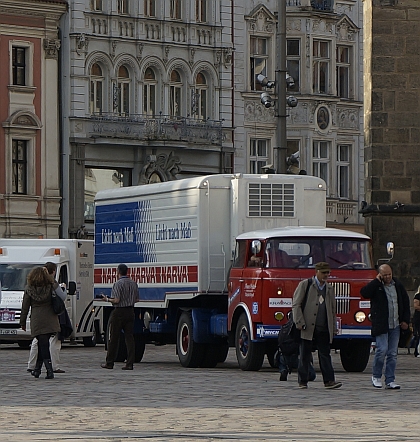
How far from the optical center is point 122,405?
17141mm

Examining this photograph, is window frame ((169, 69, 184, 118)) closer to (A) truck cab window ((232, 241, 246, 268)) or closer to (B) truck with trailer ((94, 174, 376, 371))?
(B) truck with trailer ((94, 174, 376, 371))

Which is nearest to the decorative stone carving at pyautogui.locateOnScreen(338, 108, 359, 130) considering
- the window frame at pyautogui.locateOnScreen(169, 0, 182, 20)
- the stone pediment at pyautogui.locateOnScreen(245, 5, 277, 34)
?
the stone pediment at pyautogui.locateOnScreen(245, 5, 277, 34)

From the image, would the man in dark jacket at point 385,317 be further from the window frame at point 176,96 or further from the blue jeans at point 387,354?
the window frame at point 176,96

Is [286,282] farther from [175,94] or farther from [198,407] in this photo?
[175,94]

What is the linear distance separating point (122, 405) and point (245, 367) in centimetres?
789

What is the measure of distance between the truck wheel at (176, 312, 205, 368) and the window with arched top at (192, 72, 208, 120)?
31.5 meters

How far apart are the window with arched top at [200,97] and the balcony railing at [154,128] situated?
43cm

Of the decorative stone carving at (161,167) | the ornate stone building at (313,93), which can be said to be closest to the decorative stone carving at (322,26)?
the ornate stone building at (313,93)

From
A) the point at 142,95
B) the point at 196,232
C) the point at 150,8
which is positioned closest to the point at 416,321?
the point at 196,232

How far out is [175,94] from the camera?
57.8 metres

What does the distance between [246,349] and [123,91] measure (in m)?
32.4

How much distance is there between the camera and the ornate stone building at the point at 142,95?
54562 mm

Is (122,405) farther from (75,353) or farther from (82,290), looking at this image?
(82,290)

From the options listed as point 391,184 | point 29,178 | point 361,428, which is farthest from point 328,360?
point 29,178
